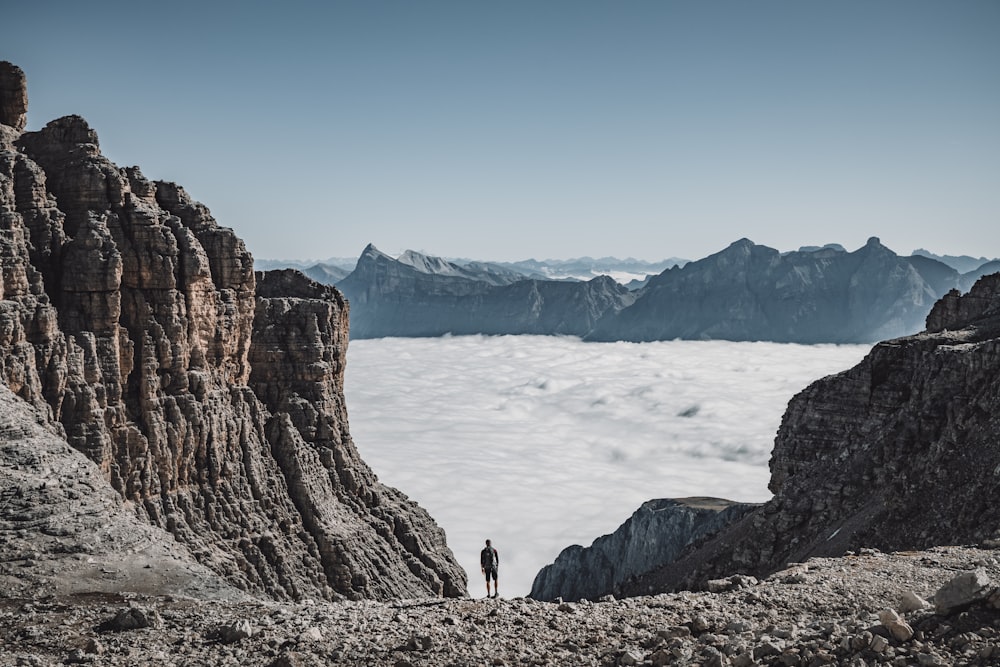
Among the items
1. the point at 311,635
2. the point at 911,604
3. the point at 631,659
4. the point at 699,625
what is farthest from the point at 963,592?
the point at 311,635

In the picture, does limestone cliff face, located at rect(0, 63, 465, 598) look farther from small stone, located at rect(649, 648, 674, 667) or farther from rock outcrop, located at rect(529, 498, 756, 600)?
rock outcrop, located at rect(529, 498, 756, 600)

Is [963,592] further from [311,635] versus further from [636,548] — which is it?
[636,548]

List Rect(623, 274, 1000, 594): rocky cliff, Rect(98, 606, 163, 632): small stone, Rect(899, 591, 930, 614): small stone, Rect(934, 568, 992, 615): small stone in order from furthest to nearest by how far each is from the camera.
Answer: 1. Rect(623, 274, 1000, 594): rocky cliff
2. Rect(98, 606, 163, 632): small stone
3. Rect(899, 591, 930, 614): small stone
4. Rect(934, 568, 992, 615): small stone

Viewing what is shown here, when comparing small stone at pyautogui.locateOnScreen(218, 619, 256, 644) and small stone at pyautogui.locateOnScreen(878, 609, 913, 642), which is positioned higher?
small stone at pyautogui.locateOnScreen(878, 609, 913, 642)

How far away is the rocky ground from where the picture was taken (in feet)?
49.0

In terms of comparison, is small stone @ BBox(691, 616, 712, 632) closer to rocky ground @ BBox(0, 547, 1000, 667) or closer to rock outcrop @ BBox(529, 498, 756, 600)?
rocky ground @ BBox(0, 547, 1000, 667)

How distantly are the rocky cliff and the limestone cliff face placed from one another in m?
24.8

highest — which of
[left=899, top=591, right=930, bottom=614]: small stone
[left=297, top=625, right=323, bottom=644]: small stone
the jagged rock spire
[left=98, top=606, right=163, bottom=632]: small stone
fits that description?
the jagged rock spire

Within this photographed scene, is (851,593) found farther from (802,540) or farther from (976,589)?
(802,540)

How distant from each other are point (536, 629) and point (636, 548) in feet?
268

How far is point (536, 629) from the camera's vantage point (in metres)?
19.9

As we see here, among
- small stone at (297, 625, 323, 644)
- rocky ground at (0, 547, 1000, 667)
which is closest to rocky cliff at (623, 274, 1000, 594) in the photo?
rocky ground at (0, 547, 1000, 667)

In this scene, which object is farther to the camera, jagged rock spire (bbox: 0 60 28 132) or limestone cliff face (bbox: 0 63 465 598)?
jagged rock spire (bbox: 0 60 28 132)

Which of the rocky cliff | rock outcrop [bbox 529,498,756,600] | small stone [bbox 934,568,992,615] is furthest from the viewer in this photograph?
rock outcrop [bbox 529,498,756,600]
